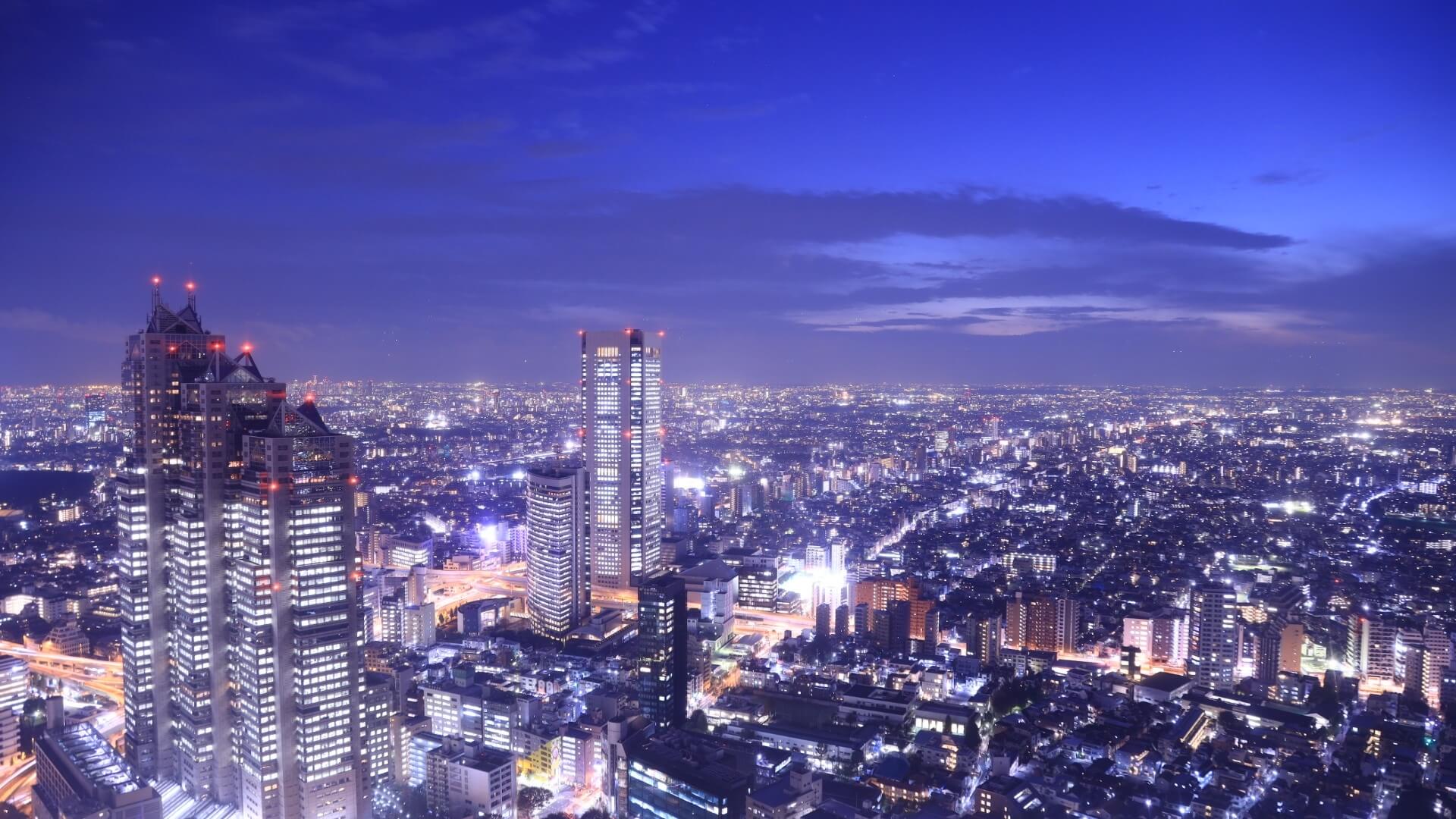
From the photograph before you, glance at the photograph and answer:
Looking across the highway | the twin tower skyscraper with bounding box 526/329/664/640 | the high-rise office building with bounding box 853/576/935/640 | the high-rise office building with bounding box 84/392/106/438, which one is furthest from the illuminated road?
the high-rise office building with bounding box 853/576/935/640

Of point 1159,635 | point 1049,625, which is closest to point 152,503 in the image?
point 1049,625

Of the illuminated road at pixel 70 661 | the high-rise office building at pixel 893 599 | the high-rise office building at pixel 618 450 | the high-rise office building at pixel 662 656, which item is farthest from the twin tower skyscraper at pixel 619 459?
the illuminated road at pixel 70 661

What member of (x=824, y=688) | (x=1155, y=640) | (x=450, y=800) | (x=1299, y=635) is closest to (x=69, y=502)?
(x=450, y=800)

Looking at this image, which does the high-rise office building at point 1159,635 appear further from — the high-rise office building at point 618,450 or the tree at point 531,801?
the tree at point 531,801

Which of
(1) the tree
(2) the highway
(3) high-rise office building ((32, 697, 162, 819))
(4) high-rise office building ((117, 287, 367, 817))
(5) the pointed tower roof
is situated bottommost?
(1) the tree

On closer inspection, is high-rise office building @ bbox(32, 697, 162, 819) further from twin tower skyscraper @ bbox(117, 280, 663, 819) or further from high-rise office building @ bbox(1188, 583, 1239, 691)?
high-rise office building @ bbox(1188, 583, 1239, 691)

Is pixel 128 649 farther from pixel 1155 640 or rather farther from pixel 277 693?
pixel 1155 640
